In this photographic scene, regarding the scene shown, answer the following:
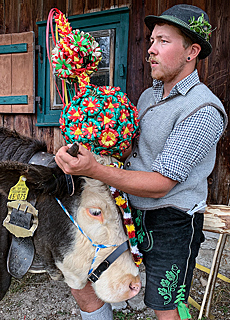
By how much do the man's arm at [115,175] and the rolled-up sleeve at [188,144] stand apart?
0.20 feet

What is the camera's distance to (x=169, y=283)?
1575 mm

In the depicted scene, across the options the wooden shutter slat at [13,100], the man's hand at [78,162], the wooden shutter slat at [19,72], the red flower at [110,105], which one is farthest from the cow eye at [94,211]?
the wooden shutter slat at [13,100]

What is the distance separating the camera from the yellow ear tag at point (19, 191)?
1.49 metres

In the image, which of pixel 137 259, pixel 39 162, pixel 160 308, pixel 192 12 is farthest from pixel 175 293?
pixel 192 12

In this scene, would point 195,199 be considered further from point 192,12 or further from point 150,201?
point 192,12

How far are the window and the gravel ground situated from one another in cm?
236

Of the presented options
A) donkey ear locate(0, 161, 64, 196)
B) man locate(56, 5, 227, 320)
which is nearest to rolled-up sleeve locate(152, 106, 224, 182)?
man locate(56, 5, 227, 320)

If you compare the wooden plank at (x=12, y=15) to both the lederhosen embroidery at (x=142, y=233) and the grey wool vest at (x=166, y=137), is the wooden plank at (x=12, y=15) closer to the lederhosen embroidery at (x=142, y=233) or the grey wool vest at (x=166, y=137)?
the grey wool vest at (x=166, y=137)

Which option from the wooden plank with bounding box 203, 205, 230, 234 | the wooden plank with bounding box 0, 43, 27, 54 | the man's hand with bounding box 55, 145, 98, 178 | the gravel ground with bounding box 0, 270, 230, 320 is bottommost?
the gravel ground with bounding box 0, 270, 230, 320

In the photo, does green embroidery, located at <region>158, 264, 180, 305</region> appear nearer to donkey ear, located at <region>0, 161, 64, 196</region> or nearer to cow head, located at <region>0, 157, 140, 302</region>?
cow head, located at <region>0, 157, 140, 302</region>

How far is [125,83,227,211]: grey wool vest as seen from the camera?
1467mm

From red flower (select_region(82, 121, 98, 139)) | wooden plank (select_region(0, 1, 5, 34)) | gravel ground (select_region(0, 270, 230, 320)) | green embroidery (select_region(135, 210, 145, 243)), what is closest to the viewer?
red flower (select_region(82, 121, 98, 139))

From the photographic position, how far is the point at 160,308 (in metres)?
1.58

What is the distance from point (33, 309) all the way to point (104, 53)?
349cm
